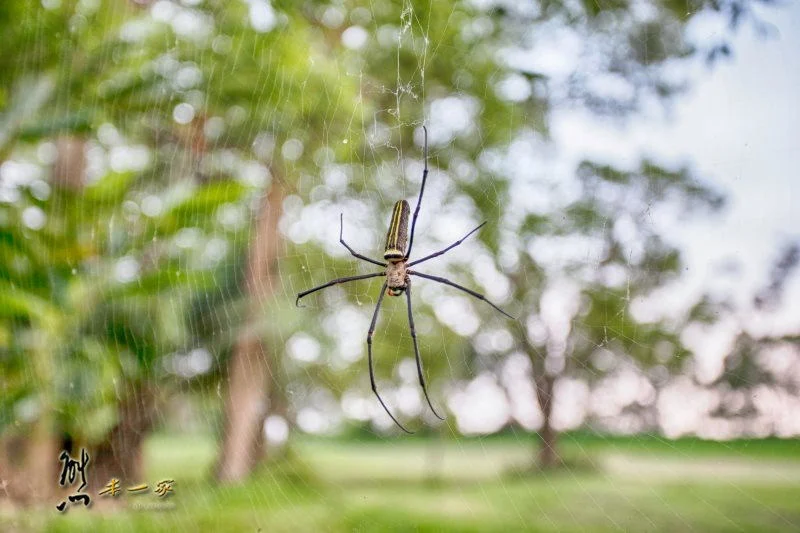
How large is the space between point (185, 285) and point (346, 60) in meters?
2.47

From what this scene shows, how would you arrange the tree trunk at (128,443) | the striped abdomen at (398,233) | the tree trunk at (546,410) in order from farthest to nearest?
the tree trunk at (128,443) < the tree trunk at (546,410) < the striped abdomen at (398,233)

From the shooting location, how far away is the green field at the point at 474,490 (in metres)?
1.65

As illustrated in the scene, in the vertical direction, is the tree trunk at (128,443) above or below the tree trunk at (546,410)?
above

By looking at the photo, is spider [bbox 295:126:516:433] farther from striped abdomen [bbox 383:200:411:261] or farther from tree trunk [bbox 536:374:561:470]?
tree trunk [bbox 536:374:561:470]

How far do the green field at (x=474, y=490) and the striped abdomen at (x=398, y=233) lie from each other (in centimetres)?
78

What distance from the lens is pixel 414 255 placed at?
268 cm

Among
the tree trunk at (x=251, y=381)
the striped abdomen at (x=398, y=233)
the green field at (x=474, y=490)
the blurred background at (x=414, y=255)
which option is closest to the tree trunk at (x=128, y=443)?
the blurred background at (x=414, y=255)

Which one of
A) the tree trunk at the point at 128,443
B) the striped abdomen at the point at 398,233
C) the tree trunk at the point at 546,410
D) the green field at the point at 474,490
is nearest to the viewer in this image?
the green field at the point at 474,490

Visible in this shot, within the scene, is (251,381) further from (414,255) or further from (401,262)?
(401,262)

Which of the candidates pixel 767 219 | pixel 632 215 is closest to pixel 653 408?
pixel 632 215

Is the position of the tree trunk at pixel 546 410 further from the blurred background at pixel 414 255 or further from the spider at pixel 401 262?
the spider at pixel 401 262

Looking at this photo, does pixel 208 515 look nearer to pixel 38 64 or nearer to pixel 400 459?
pixel 400 459


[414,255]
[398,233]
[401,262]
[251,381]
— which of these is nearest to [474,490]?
[251,381]

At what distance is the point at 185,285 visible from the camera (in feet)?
10.7
